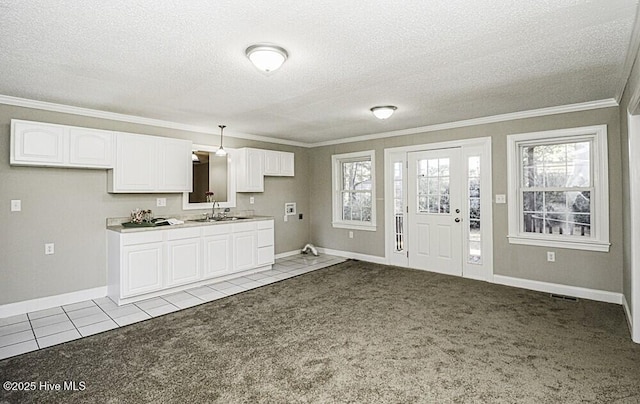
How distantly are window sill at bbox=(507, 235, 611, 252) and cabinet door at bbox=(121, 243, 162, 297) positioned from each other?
4.74 metres

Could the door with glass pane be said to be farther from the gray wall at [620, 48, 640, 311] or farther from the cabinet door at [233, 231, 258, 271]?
the cabinet door at [233, 231, 258, 271]

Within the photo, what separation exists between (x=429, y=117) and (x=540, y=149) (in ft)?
5.00

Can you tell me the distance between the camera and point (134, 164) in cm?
426

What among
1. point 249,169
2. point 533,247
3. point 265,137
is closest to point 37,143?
point 249,169

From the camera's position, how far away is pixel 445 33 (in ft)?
7.25

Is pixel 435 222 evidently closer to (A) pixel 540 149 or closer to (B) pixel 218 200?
(A) pixel 540 149

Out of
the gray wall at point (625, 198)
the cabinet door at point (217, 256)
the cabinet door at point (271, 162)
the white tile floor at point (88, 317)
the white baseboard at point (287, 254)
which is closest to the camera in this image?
the white tile floor at point (88, 317)

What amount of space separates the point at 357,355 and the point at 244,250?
2914mm

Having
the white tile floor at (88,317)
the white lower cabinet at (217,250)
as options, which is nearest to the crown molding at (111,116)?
the white lower cabinet at (217,250)

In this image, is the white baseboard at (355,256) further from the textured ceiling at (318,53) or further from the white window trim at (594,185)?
the textured ceiling at (318,53)

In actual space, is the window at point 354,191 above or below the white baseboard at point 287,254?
above

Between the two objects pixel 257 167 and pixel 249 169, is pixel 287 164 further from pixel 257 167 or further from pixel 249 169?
pixel 249 169

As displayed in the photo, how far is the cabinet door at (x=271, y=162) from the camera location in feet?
19.4

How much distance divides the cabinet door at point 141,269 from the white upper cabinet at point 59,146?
1.14 meters
